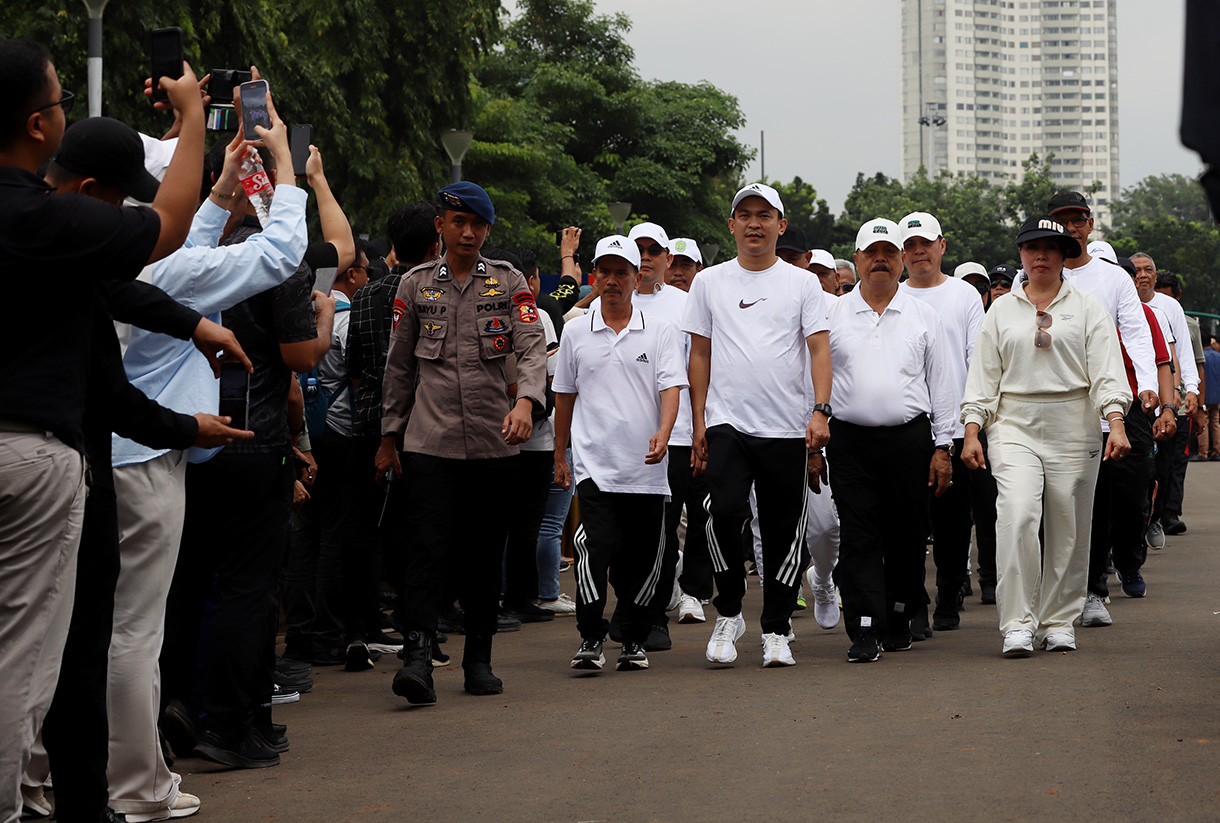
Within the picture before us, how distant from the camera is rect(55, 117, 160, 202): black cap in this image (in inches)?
186

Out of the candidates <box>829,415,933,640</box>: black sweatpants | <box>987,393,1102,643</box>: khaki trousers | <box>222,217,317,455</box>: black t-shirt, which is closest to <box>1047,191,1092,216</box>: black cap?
<box>987,393,1102,643</box>: khaki trousers

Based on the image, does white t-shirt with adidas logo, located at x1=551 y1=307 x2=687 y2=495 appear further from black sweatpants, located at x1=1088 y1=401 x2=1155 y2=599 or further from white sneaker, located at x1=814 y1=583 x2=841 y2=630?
black sweatpants, located at x1=1088 y1=401 x2=1155 y2=599

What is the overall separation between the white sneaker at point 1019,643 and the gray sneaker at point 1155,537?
273 inches

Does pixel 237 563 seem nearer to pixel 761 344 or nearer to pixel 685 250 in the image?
pixel 761 344

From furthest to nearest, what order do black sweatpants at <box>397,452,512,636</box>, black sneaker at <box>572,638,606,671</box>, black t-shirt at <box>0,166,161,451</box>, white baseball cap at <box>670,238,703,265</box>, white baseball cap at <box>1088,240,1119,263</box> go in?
white baseball cap at <box>670,238,703,265</box>, white baseball cap at <box>1088,240,1119,263</box>, black sneaker at <box>572,638,606,671</box>, black sweatpants at <box>397,452,512,636</box>, black t-shirt at <box>0,166,161,451</box>

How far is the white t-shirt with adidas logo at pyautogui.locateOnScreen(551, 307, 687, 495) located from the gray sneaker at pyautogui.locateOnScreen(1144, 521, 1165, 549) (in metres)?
7.79

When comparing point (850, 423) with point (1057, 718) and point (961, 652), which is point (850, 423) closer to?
point (961, 652)

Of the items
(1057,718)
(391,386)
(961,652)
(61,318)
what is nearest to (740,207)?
(391,386)

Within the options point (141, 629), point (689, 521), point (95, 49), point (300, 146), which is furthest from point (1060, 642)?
point (95, 49)

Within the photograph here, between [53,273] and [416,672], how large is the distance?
3359 millimetres

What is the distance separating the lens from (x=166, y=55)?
5074mm

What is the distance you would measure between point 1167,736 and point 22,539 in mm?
4214

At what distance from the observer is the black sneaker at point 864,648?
26.6 ft

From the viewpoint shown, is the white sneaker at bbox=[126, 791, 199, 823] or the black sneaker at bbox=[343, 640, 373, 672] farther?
the black sneaker at bbox=[343, 640, 373, 672]
